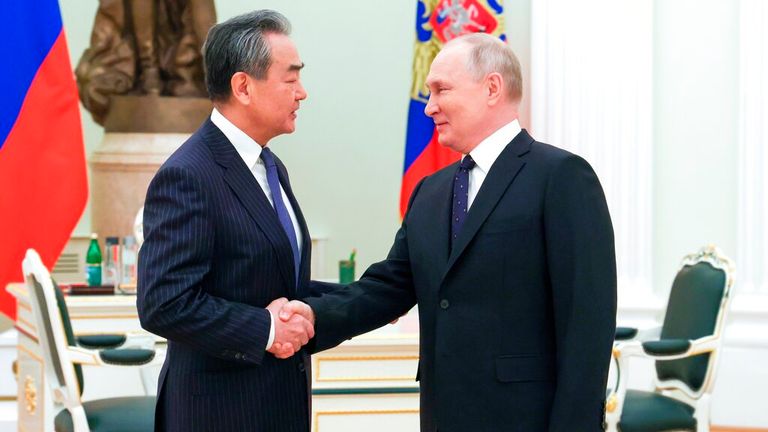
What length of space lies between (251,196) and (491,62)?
0.63 meters

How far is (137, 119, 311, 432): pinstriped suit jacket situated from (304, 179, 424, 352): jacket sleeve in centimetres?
27

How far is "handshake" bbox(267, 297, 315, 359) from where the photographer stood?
2.57m

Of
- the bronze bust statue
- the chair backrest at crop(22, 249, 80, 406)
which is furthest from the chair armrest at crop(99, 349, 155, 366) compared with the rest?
the bronze bust statue

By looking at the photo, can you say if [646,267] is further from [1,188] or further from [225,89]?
[225,89]

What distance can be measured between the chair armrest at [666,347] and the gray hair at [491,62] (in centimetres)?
202

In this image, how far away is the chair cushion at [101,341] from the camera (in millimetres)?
4492

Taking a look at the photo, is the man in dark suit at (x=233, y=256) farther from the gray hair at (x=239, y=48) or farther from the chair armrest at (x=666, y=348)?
the chair armrest at (x=666, y=348)

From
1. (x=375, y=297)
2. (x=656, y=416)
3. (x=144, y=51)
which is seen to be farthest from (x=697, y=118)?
(x=375, y=297)

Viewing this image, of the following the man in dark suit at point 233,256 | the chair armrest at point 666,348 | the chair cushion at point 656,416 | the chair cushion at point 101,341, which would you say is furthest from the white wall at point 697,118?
the man in dark suit at point 233,256

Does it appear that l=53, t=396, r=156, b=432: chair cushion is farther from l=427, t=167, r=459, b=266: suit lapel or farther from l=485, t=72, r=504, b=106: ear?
l=485, t=72, r=504, b=106: ear

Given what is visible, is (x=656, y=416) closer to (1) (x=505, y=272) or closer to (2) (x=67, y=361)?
(1) (x=505, y=272)

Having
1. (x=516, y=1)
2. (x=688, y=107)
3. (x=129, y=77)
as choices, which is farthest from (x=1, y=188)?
(x=688, y=107)

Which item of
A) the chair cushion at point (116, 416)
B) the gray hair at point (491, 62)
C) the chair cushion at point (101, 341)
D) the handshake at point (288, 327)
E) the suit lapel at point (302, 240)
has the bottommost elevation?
the chair cushion at point (116, 416)

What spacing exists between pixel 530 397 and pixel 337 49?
7093 mm
